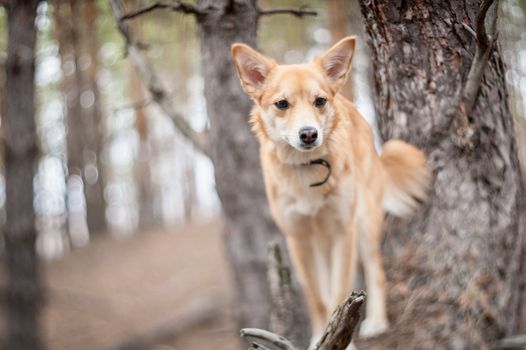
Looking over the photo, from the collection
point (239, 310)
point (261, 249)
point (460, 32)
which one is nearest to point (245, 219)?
point (261, 249)

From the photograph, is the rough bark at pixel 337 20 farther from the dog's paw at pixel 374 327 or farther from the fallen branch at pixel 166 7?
the dog's paw at pixel 374 327

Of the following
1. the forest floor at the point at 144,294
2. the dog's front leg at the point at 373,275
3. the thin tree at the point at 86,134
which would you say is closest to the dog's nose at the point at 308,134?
the dog's front leg at the point at 373,275

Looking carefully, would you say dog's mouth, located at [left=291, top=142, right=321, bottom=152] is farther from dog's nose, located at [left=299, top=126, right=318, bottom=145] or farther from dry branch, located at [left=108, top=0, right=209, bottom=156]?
dry branch, located at [left=108, top=0, right=209, bottom=156]

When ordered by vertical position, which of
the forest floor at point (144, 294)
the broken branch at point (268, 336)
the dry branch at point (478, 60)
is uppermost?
the dry branch at point (478, 60)

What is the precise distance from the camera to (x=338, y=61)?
98.2 inches

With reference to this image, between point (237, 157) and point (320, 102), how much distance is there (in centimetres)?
214

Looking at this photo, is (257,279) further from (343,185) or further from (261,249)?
(343,185)

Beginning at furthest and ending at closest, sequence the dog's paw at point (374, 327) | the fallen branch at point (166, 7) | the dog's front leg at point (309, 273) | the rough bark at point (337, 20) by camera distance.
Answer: the rough bark at point (337, 20) < the dog's paw at point (374, 327) < the dog's front leg at point (309, 273) < the fallen branch at point (166, 7)

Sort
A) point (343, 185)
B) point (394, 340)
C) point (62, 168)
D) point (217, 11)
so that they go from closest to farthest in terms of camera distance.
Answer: point (343, 185), point (394, 340), point (217, 11), point (62, 168)

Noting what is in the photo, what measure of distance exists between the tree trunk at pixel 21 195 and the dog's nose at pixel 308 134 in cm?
422

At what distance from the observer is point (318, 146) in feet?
8.61

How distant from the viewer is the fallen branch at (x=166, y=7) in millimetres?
3167

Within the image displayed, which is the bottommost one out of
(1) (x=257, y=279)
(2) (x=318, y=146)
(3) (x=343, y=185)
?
(1) (x=257, y=279)

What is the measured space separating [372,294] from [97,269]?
37.6 feet
